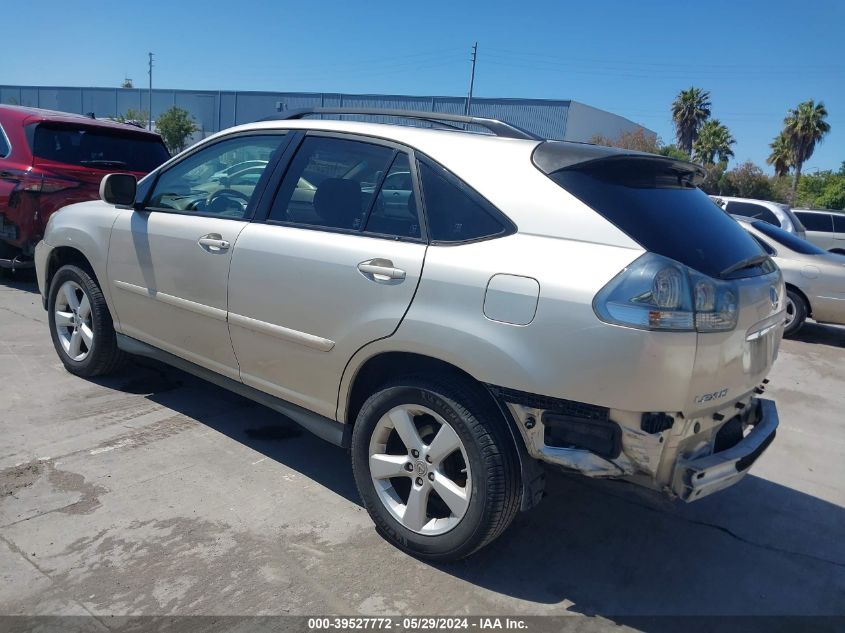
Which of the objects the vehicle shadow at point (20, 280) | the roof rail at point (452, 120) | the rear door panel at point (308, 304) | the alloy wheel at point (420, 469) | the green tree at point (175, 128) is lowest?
the vehicle shadow at point (20, 280)

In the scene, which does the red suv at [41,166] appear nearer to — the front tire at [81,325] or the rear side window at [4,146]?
the rear side window at [4,146]

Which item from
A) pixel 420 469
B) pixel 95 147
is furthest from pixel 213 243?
pixel 95 147

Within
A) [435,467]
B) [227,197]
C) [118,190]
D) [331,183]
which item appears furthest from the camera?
[118,190]

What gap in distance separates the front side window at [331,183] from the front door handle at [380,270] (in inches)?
10.0

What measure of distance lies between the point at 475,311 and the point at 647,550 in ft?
5.12

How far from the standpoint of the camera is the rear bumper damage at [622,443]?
8.36 ft

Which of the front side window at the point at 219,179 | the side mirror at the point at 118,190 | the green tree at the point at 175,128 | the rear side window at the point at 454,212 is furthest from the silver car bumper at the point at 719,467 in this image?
the green tree at the point at 175,128

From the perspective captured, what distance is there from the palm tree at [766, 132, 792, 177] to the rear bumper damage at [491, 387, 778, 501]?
173 ft

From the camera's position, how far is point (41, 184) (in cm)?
713

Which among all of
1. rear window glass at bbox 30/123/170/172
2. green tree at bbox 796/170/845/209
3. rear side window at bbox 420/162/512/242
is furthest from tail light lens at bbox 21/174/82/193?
green tree at bbox 796/170/845/209

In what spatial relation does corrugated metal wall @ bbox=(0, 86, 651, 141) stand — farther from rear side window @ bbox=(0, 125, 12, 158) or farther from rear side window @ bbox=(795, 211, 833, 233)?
rear side window @ bbox=(0, 125, 12, 158)

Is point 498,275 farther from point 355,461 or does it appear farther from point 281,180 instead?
point 281,180

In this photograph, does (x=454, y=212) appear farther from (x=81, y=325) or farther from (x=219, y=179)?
(x=81, y=325)

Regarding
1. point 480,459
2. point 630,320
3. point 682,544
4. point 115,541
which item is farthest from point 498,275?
point 115,541
